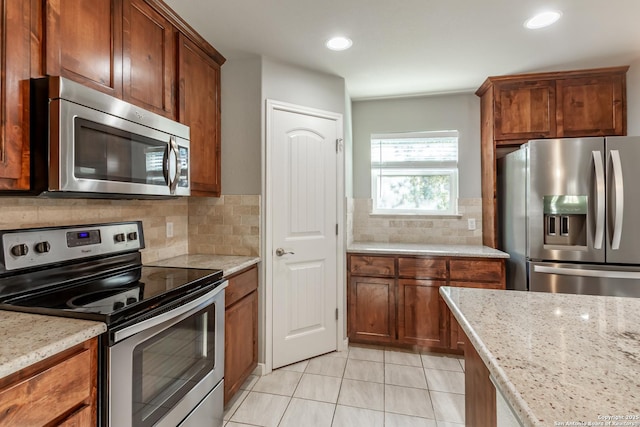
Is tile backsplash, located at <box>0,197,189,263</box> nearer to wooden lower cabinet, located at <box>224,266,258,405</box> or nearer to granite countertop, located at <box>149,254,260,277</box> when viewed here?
granite countertop, located at <box>149,254,260,277</box>

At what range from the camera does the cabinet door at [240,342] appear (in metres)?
1.93

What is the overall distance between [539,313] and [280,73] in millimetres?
2251

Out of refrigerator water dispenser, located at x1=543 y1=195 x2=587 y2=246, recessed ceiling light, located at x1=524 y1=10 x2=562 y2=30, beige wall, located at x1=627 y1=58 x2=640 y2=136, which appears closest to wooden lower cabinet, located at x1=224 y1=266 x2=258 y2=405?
refrigerator water dispenser, located at x1=543 y1=195 x2=587 y2=246

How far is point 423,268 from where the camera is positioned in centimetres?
273

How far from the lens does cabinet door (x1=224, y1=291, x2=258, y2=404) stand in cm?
193

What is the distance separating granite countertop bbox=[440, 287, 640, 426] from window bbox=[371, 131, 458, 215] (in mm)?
2119

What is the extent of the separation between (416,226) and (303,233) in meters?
1.35

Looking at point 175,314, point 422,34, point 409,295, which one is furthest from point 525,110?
point 175,314

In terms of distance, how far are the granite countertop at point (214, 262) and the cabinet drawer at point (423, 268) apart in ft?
4.12

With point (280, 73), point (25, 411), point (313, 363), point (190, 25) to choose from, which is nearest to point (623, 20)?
point (280, 73)

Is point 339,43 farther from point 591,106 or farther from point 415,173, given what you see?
point 591,106

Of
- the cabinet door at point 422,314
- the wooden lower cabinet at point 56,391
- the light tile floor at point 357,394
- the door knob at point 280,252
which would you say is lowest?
the light tile floor at point 357,394

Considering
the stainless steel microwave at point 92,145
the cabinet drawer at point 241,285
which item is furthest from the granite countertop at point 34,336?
the cabinet drawer at point 241,285

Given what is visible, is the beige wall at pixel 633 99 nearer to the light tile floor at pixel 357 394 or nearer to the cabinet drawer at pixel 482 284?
the cabinet drawer at pixel 482 284
